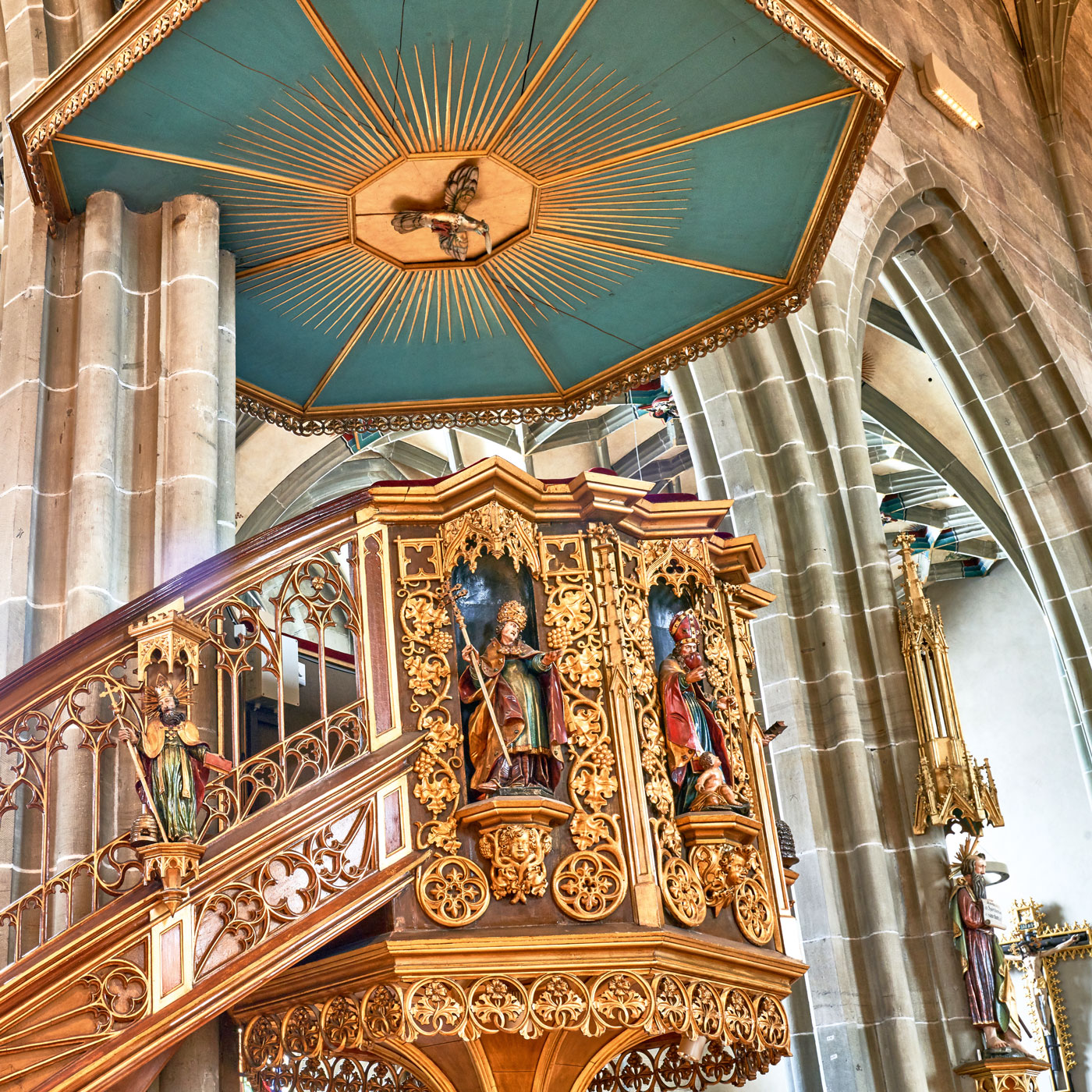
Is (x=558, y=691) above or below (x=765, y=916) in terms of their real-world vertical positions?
above

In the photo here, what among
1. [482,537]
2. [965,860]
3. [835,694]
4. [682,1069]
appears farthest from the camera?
[835,694]

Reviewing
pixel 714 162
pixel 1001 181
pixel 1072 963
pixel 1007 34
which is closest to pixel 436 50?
pixel 714 162

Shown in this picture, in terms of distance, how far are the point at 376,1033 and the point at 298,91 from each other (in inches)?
152

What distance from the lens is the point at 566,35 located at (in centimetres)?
616

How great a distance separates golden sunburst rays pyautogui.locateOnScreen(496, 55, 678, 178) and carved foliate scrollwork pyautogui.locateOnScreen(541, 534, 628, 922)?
2.37 m

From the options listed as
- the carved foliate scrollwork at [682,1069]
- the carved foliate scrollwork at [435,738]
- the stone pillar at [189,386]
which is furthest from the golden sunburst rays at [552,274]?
the carved foliate scrollwork at [682,1069]

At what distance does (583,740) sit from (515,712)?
276mm

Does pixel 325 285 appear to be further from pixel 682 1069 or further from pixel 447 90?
pixel 682 1069

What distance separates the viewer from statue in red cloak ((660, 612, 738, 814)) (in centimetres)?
482

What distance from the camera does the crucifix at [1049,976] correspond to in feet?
52.4

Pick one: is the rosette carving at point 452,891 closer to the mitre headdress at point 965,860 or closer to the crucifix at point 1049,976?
the mitre headdress at point 965,860

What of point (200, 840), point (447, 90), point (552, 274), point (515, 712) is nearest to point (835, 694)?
point (552, 274)

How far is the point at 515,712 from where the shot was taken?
15.1ft

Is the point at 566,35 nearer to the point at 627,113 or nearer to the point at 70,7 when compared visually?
the point at 627,113
